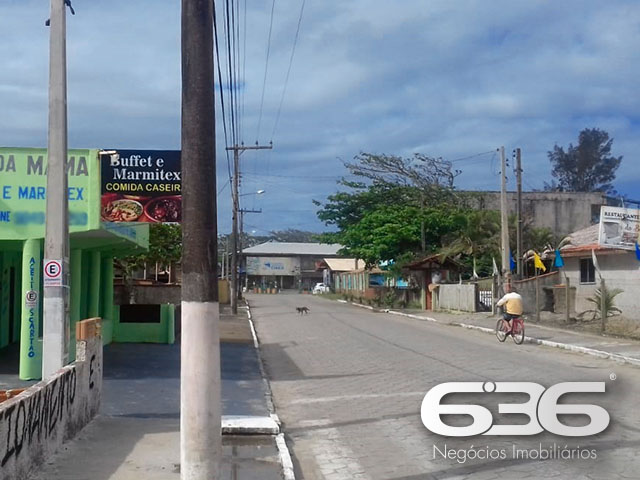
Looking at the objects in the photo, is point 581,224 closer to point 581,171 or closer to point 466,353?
point 581,171

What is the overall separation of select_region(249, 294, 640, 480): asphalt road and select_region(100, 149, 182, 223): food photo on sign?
3950 mm

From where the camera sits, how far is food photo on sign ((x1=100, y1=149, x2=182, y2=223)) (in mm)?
Answer: 14781

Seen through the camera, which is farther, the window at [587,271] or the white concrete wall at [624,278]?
the window at [587,271]

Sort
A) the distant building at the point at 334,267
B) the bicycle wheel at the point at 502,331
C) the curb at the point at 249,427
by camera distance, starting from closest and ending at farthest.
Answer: the curb at the point at 249,427 → the bicycle wheel at the point at 502,331 → the distant building at the point at 334,267

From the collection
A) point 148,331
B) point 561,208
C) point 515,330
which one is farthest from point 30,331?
point 561,208

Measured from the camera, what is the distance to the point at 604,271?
2977 centimetres

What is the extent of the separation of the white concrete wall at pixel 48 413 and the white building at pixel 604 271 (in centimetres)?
2027

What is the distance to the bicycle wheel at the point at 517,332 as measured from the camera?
2175 centimetres

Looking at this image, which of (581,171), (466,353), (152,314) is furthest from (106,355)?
(581,171)

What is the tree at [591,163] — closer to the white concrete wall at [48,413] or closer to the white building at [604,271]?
the white building at [604,271]

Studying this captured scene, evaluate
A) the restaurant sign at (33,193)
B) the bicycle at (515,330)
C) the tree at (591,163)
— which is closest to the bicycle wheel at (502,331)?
the bicycle at (515,330)

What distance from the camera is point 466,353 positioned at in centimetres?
1900

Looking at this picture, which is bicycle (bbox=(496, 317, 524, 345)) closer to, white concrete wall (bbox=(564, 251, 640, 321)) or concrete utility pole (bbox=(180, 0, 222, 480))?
white concrete wall (bbox=(564, 251, 640, 321))

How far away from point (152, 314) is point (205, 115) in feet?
52.8
